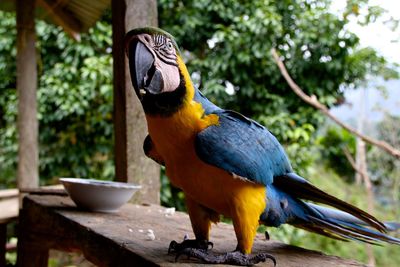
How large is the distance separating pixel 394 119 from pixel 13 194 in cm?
340

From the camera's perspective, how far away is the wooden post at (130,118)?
164 centimetres

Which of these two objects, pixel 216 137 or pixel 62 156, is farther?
pixel 62 156

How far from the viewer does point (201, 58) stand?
3324 millimetres

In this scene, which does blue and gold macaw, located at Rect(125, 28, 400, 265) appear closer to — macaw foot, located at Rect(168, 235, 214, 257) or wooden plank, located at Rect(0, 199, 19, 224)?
macaw foot, located at Rect(168, 235, 214, 257)

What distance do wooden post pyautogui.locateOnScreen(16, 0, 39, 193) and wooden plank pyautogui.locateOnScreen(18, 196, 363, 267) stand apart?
3.24 ft

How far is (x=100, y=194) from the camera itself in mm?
1381

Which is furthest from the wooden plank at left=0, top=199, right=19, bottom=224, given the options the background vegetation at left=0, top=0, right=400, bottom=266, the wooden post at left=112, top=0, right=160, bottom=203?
the background vegetation at left=0, top=0, right=400, bottom=266

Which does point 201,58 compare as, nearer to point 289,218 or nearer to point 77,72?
point 77,72

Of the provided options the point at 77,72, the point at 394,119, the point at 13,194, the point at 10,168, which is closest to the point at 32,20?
the point at 77,72

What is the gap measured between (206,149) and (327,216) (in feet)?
1.18

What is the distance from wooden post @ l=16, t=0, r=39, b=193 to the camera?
267 centimetres

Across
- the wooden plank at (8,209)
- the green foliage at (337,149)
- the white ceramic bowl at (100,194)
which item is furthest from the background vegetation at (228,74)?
the white ceramic bowl at (100,194)

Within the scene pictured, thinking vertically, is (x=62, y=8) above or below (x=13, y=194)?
above

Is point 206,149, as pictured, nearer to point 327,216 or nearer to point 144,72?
point 144,72
